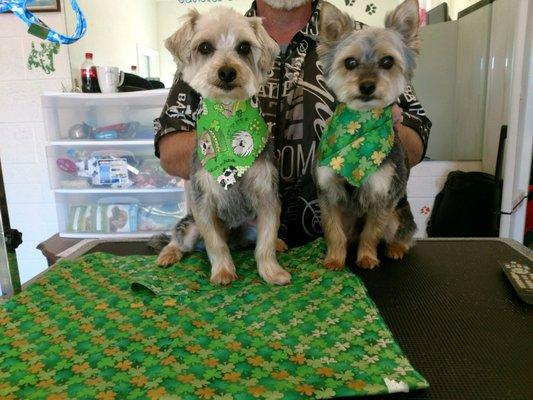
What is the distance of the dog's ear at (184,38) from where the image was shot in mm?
1243

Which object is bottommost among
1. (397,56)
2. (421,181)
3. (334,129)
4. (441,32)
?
(421,181)

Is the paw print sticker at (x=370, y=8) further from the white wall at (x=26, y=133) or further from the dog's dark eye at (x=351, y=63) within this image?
the dog's dark eye at (x=351, y=63)

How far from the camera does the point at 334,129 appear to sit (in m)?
1.26

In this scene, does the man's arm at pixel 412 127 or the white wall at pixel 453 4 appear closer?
the man's arm at pixel 412 127

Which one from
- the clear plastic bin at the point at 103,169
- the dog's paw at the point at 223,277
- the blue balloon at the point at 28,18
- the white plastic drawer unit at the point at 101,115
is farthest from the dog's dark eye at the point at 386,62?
the clear plastic bin at the point at 103,169

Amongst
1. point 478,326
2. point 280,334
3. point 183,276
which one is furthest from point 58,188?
point 478,326

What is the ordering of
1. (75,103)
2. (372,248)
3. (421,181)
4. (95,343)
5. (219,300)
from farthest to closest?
(421,181), (75,103), (372,248), (219,300), (95,343)

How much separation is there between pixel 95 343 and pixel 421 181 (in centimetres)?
283

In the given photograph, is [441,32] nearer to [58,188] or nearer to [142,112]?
[142,112]

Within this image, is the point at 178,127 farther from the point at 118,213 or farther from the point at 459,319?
the point at 118,213

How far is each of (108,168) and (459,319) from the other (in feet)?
8.32

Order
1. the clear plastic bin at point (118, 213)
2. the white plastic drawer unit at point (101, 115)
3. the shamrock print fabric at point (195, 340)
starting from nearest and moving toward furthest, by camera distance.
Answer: the shamrock print fabric at point (195, 340), the white plastic drawer unit at point (101, 115), the clear plastic bin at point (118, 213)

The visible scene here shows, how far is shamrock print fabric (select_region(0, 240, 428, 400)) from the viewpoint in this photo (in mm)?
691

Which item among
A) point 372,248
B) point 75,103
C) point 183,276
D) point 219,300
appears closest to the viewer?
point 219,300
